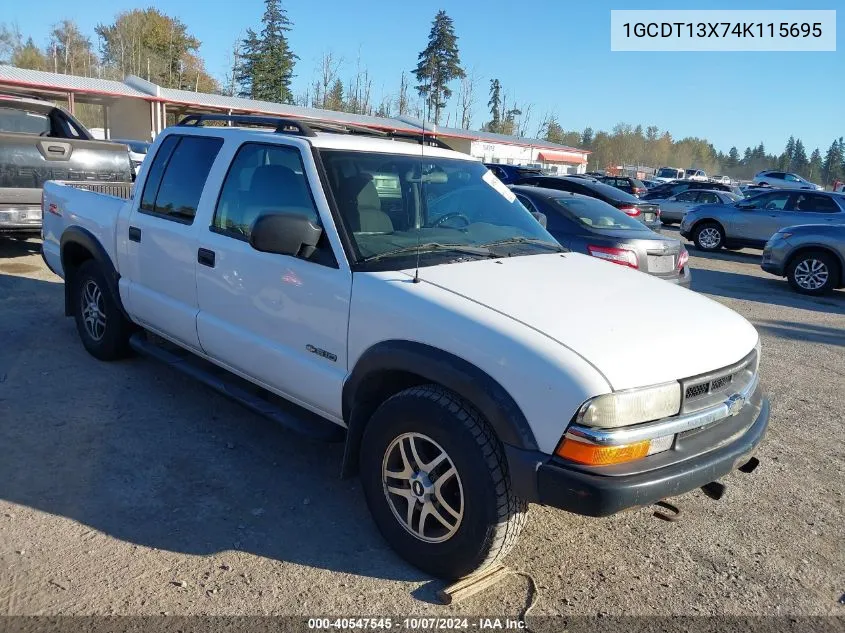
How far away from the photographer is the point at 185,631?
8.73 ft

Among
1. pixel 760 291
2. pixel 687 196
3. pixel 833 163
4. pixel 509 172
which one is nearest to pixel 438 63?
pixel 760 291

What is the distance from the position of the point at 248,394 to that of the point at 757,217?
1525 centimetres

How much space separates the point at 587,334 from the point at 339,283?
4.05ft

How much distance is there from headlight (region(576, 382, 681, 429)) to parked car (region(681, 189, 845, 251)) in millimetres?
14144

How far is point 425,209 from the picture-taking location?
12.7ft

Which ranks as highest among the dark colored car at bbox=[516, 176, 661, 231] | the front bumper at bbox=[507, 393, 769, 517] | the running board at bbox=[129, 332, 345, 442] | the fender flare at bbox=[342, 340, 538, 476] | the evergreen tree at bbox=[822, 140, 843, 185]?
the evergreen tree at bbox=[822, 140, 843, 185]

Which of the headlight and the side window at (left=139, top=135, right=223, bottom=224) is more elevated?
the side window at (left=139, top=135, right=223, bottom=224)

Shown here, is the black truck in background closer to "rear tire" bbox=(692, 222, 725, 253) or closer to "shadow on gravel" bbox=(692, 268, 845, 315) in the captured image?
"shadow on gravel" bbox=(692, 268, 845, 315)

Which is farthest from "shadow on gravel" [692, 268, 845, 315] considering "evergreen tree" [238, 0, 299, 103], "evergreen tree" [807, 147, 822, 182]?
"evergreen tree" [807, 147, 822, 182]

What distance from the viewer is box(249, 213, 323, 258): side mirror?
10.8 ft

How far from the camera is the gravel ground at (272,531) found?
2914 mm

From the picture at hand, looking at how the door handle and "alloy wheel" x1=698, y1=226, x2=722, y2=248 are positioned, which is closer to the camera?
the door handle

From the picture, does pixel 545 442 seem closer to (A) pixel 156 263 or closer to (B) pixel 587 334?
(B) pixel 587 334

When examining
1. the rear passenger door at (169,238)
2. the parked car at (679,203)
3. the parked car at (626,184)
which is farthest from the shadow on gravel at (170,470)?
the parked car at (626,184)
